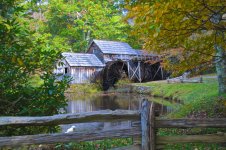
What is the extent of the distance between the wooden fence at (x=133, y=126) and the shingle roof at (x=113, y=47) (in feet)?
93.5

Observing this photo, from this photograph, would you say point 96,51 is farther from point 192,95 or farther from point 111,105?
point 192,95

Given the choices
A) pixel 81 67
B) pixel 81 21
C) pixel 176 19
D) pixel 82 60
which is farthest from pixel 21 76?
pixel 81 21

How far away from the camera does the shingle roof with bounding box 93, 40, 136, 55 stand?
32422mm

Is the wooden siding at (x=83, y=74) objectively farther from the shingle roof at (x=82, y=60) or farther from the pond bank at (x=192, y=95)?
the pond bank at (x=192, y=95)

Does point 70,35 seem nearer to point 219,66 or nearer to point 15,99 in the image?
point 219,66

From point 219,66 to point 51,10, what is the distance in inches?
1126

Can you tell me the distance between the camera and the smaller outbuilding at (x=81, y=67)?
29656 mm

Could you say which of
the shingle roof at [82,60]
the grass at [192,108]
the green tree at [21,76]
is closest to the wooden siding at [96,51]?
the shingle roof at [82,60]

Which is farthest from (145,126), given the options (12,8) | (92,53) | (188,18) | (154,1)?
(92,53)

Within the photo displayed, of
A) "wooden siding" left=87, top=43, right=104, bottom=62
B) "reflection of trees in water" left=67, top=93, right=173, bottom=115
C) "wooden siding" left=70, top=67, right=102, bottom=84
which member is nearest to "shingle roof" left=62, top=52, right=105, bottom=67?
"wooden siding" left=70, top=67, right=102, bottom=84

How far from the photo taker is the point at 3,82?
182 inches

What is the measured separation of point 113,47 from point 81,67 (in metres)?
5.33

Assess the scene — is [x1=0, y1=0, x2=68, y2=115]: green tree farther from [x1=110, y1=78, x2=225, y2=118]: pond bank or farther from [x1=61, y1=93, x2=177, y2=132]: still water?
[x1=110, y1=78, x2=225, y2=118]: pond bank

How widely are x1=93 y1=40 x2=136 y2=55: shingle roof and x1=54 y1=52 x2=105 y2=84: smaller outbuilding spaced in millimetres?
1692
